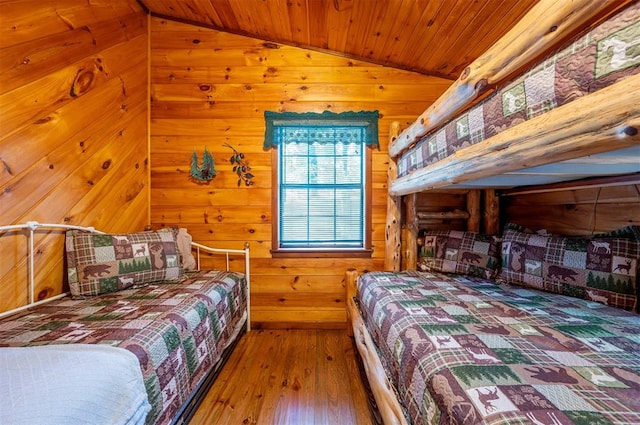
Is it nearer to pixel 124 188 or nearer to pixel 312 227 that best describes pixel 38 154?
pixel 124 188

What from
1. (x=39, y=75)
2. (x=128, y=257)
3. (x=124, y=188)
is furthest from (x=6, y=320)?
(x=39, y=75)

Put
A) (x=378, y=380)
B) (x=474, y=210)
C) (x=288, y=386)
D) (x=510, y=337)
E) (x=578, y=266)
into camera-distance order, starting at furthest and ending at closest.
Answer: (x=474, y=210) → (x=288, y=386) → (x=578, y=266) → (x=378, y=380) → (x=510, y=337)

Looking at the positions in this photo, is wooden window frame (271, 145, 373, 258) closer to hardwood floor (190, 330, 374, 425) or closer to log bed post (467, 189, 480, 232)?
hardwood floor (190, 330, 374, 425)

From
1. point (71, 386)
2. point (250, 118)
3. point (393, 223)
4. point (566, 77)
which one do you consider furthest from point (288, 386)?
point (250, 118)

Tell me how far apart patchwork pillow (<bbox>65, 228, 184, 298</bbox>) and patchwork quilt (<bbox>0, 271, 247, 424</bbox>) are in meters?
0.08

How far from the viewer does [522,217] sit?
91.7 inches

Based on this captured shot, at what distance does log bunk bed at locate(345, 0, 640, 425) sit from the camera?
0.70m

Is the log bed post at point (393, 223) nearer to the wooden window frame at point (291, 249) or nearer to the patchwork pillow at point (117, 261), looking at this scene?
the wooden window frame at point (291, 249)

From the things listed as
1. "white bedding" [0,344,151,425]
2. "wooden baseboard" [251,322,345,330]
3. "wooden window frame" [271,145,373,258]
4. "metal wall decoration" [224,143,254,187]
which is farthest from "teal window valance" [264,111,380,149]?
"white bedding" [0,344,151,425]

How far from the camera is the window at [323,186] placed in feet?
8.34

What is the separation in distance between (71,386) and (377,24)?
2589 millimetres

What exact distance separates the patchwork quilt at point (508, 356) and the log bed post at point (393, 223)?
813mm

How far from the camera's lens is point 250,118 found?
99.9 inches

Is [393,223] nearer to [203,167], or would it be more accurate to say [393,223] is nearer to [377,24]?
[377,24]
